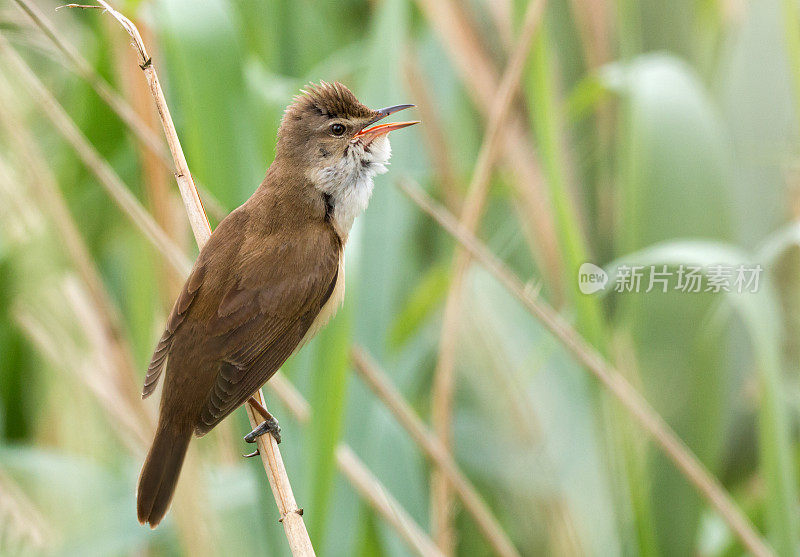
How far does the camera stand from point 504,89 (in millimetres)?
2389

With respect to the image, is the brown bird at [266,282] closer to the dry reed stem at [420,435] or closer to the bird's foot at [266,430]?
the bird's foot at [266,430]

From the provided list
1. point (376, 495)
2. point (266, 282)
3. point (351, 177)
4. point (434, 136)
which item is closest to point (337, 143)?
point (351, 177)

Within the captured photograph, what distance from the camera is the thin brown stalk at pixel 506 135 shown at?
2996mm

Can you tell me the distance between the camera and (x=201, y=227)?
5.78ft

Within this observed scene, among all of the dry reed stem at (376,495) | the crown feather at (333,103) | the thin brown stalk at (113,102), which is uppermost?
the thin brown stalk at (113,102)

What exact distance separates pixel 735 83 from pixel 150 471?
2292 millimetres

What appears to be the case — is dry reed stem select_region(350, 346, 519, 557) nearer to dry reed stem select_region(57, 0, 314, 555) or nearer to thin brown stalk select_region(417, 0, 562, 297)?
dry reed stem select_region(57, 0, 314, 555)

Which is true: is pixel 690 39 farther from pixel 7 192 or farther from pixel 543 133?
pixel 7 192

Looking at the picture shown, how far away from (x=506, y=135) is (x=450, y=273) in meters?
0.59

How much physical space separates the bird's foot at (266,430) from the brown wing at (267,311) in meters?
0.08

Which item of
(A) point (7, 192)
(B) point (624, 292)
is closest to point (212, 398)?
(A) point (7, 192)

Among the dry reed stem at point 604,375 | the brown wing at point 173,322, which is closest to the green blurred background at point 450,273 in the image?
the dry reed stem at point 604,375

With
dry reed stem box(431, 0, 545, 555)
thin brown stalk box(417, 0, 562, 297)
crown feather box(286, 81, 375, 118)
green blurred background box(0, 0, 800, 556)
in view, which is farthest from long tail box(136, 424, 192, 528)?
thin brown stalk box(417, 0, 562, 297)

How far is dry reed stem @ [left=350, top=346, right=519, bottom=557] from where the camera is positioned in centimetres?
218
